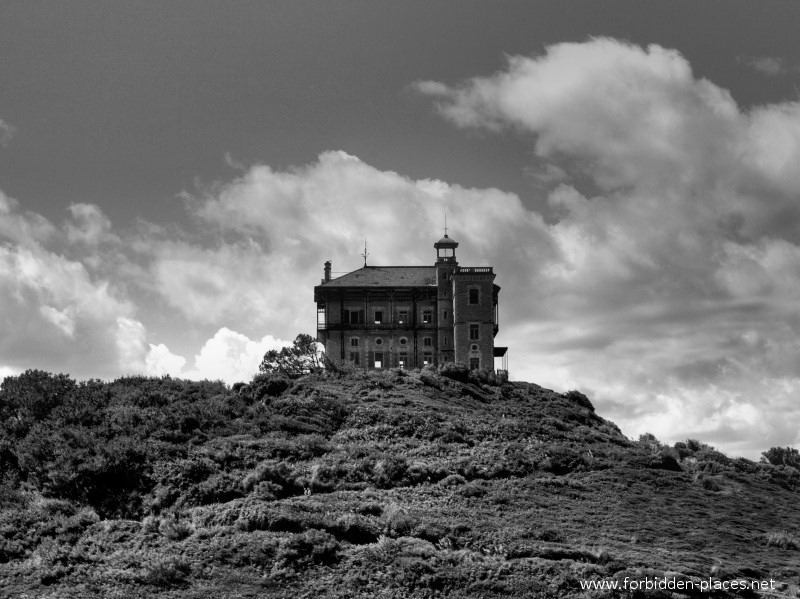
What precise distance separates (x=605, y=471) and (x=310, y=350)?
31.7 metres

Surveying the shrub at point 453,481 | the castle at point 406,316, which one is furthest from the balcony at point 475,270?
the shrub at point 453,481

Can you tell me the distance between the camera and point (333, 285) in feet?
262

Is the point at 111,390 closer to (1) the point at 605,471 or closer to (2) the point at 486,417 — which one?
(2) the point at 486,417

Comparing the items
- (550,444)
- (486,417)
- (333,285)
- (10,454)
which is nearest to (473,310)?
(333,285)

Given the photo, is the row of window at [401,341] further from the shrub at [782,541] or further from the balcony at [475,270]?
the shrub at [782,541]

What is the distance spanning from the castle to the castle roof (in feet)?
0.56

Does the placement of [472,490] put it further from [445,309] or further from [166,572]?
[445,309]

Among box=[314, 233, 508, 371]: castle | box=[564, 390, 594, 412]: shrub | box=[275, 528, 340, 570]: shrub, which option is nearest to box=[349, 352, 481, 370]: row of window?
box=[314, 233, 508, 371]: castle

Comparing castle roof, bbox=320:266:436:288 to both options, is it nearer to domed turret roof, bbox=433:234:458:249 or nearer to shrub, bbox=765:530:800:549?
domed turret roof, bbox=433:234:458:249

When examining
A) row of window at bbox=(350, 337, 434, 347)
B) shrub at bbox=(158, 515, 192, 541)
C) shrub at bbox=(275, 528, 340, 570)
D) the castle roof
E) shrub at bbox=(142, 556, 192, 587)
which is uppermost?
the castle roof

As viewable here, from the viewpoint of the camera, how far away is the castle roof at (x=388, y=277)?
80312mm

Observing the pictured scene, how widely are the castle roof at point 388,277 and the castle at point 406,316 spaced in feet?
0.56

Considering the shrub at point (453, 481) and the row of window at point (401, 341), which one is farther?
the row of window at point (401, 341)

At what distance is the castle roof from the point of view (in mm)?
80312
